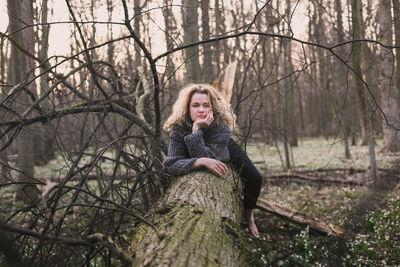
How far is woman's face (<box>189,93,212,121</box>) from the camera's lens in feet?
11.6

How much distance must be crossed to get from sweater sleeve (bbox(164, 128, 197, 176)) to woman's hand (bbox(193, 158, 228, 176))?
0.06 metres

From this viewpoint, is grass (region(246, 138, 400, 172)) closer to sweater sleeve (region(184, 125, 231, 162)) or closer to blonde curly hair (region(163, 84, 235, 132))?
blonde curly hair (region(163, 84, 235, 132))

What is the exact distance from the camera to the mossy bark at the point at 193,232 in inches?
61.2

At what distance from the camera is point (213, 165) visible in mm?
2961

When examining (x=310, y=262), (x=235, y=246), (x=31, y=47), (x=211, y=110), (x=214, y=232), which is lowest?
(x=310, y=262)

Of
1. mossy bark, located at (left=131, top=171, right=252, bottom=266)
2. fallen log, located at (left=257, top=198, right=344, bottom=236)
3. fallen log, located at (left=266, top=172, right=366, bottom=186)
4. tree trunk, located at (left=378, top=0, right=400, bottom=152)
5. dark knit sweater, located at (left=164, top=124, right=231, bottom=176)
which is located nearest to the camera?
mossy bark, located at (left=131, top=171, right=252, bottom=266)

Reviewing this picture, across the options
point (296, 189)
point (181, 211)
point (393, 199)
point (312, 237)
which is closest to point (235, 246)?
point (181, 211)

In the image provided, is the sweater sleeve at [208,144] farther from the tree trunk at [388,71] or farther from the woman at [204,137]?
the tree trunk at [388,71]

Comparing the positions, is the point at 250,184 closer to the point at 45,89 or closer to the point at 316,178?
the point at 45,89

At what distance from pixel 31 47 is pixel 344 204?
6156 mm

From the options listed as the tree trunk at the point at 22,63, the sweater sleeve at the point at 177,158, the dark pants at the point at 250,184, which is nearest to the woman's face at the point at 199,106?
the sweater sleeve at the point at 177,158

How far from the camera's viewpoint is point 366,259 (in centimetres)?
367

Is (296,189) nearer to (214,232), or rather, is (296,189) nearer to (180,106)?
(180,106)

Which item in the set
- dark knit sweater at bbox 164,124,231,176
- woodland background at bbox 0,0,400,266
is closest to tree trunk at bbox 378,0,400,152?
woodland background at bbox 0,0,400,266
